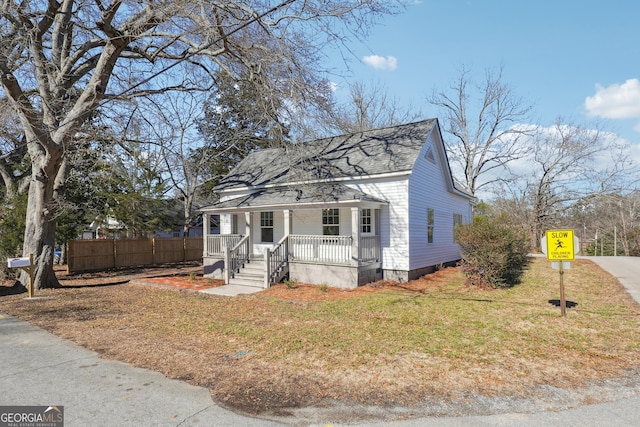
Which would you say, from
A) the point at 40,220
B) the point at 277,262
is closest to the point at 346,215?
the point at 277,262

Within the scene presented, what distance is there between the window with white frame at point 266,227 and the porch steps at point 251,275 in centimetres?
206

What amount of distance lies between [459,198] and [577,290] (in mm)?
9394

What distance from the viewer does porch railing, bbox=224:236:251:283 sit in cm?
1360

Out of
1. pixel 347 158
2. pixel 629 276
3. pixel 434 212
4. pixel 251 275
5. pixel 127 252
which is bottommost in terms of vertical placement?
Result: pixel 629 276

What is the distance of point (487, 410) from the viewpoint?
3.95 m

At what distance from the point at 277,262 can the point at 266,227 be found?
3.31 meters

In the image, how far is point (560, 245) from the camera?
7.66 metres

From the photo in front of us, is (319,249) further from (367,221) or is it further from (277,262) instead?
(367,221)

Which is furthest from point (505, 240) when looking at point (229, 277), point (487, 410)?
point (229, 277)

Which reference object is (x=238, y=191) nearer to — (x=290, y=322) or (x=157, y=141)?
(x=157, y=141)

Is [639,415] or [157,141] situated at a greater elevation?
[157,141]

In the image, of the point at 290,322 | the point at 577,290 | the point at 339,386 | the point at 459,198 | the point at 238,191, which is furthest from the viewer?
the point at 459,198

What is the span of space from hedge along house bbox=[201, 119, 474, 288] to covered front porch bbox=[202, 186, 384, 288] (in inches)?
1.5

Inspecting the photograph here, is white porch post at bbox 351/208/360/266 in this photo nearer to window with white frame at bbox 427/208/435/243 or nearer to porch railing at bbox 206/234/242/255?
window with white frame at bbox 427/208/435/243
